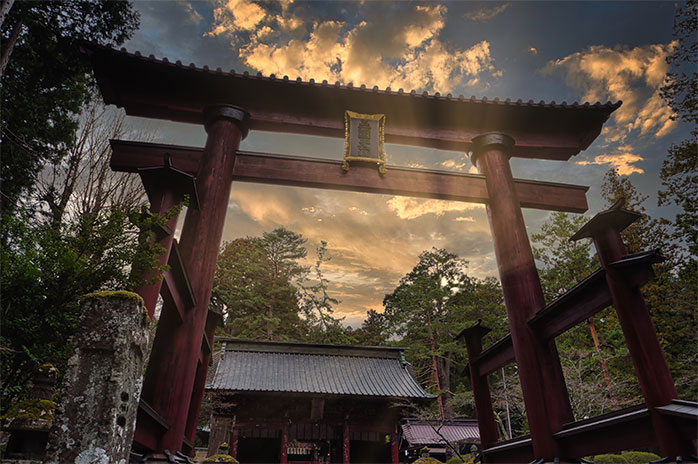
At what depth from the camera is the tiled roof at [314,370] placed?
12352 millimetres

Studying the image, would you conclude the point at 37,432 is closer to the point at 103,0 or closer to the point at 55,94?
the point at 55,94

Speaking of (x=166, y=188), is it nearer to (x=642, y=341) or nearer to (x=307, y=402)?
(x=642, y=341)

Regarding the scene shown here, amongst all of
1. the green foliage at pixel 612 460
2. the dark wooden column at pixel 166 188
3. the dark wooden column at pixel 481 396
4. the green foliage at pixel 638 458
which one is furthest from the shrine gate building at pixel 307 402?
the dark wooden column at pixel 166 188

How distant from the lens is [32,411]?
405cm

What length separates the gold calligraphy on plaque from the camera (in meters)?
5.56

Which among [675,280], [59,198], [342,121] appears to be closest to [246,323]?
[59,198]

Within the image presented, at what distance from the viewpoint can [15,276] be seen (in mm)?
3910

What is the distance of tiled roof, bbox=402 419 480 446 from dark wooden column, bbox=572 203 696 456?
17.7 m

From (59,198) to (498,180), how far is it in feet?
35.3

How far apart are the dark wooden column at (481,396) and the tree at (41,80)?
966 cm

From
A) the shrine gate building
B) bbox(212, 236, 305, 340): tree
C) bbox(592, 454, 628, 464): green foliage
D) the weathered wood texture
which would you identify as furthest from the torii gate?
bbox(212, 236, 305, 340): tree

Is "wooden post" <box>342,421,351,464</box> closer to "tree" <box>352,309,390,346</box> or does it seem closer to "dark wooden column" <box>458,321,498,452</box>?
"dark wooden column" <box>458,321,498,452</box>

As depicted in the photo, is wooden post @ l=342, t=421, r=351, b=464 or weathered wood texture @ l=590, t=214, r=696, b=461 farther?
wooden post @ l=342, t=421, r=351, b=464

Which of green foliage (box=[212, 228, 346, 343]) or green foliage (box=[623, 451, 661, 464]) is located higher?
green foliage (box=[212, 228, 346, 343])
